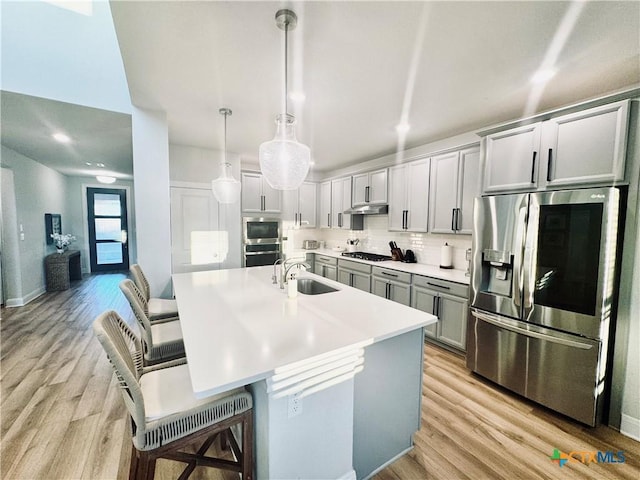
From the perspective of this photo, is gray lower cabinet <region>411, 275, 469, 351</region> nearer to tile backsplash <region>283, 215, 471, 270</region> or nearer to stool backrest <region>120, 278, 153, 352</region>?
tile backsplash <region>283, 215, 471, 270</region>

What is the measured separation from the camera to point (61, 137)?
12.7 feet

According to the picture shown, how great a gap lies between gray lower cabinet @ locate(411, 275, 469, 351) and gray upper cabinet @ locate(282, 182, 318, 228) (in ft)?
9.20

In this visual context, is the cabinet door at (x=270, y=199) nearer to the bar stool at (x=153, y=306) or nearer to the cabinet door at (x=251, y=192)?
the cabinet door at (x=251, y=192)

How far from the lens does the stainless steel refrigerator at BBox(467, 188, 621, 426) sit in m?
1.89

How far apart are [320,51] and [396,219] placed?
2.72 metres

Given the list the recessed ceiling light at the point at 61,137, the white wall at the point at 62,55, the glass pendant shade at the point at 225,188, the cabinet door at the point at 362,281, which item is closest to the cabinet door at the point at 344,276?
the cabinet door at the point at 362,281

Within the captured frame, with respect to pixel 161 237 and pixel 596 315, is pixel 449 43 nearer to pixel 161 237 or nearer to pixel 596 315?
pixel 596 315

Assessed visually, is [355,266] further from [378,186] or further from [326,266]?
[378,186]

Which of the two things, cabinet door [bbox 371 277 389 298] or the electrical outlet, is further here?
cabinet door [bbox 371 277 389 298]

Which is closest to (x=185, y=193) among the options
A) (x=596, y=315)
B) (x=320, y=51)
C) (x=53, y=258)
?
(x=320, y=51)

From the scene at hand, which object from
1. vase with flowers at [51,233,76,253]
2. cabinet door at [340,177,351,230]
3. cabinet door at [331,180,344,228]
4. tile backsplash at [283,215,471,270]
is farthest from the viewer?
vase with flowers at [51,233,76,253]

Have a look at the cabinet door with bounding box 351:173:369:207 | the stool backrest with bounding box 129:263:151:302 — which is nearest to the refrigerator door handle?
the cabinet door with bounding box 351:173:369:207

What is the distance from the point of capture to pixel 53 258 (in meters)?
5.36

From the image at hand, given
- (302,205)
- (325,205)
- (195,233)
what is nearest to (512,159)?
(325,205)
